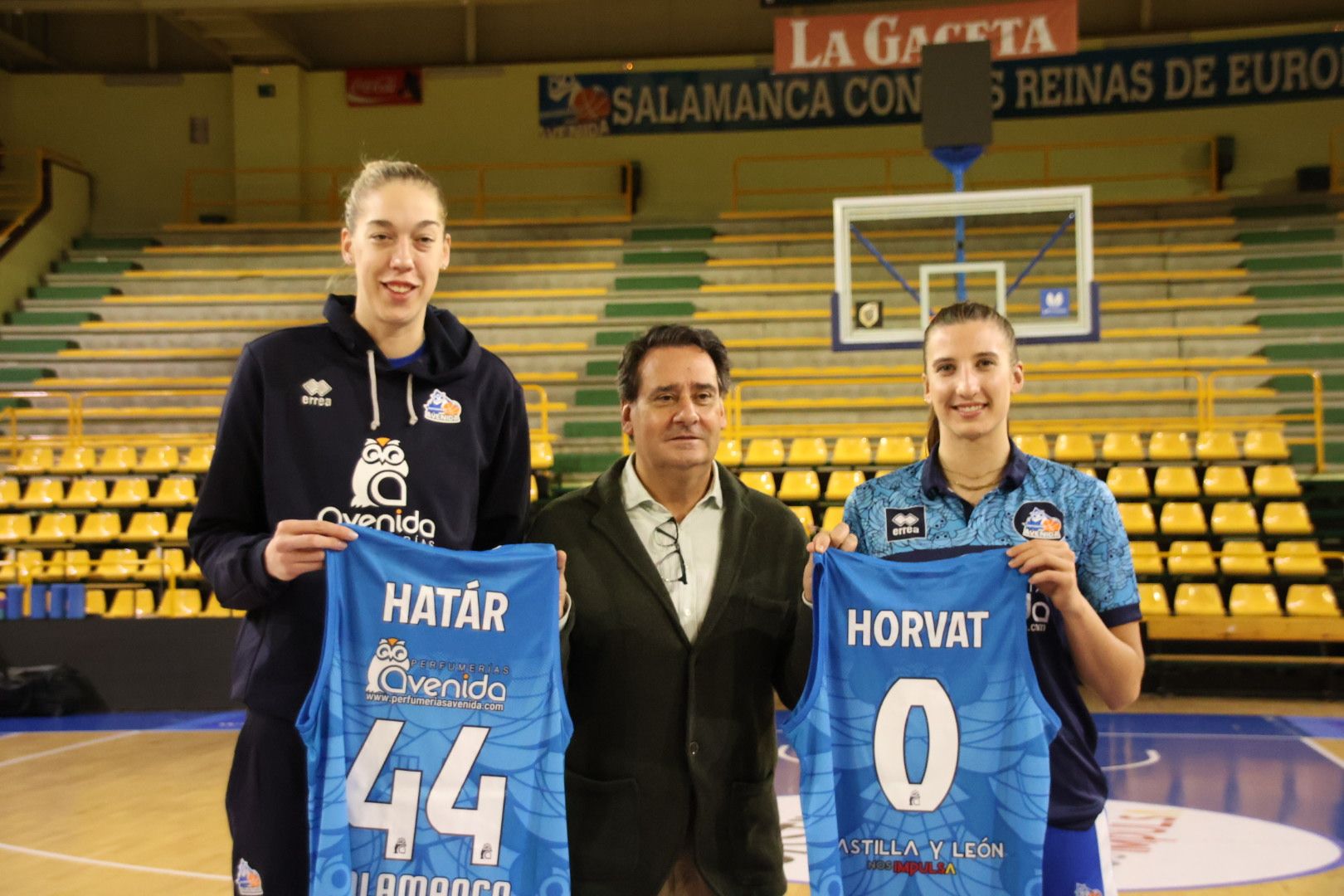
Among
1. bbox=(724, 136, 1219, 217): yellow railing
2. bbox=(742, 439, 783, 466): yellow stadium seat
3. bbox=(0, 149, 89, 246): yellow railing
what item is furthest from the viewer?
bbox=(0, 149, 89, 246): yellow railing

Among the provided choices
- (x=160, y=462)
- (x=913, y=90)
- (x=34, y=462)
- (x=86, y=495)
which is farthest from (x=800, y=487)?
(x=913, y=90)

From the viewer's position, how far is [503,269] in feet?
49.1

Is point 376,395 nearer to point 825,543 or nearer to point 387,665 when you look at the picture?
point 387,665

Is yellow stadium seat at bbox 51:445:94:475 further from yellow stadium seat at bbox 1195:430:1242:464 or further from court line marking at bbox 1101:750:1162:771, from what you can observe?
yellow stadium seat at bbox 1195:430:1242:464

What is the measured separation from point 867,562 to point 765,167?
47.0 feet

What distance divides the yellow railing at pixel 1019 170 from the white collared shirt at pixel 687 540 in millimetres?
13124

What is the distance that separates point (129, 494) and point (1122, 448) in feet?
28.8

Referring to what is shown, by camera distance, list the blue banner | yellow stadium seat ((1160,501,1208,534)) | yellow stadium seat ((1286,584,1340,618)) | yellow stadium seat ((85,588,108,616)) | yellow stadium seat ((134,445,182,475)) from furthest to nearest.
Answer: the blue banner → yellow stadium seat ((134,445,182,475)) → yellow stadium seat ((85,588,108,616)) → yellow stadium seat ((1160,501,1208,534)) → yellow stadium seat ((1286,584,1340,618))

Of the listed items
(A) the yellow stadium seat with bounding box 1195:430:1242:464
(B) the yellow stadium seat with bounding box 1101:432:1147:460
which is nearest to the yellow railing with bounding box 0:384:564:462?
(B) the yellow stadium seat with bounding box 1101:432:1147:460

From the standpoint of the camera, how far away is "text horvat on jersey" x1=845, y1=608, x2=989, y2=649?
239 centimetres

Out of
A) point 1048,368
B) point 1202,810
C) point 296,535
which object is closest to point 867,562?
point 296,535

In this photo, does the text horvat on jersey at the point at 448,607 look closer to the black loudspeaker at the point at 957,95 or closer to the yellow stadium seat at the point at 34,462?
the black loudspeaker at the point at 957,95

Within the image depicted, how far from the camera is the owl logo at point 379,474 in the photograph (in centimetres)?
234

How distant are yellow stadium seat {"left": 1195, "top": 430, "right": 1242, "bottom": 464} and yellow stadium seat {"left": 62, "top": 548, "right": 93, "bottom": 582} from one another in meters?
9.06
